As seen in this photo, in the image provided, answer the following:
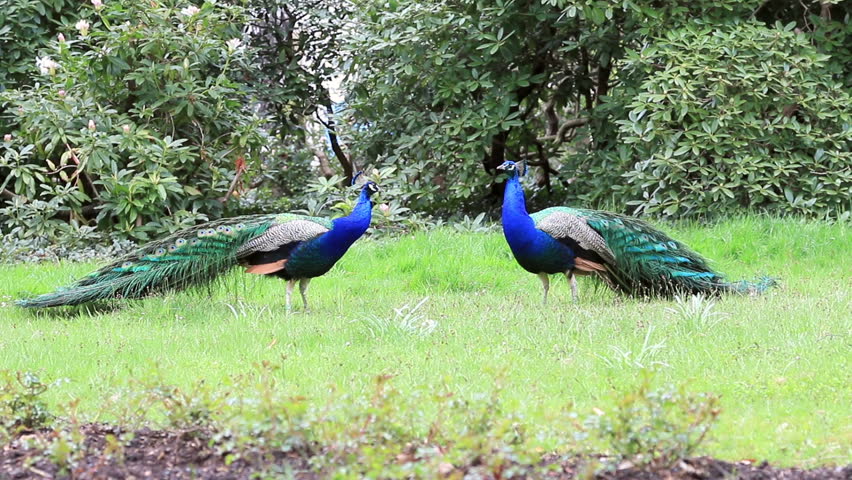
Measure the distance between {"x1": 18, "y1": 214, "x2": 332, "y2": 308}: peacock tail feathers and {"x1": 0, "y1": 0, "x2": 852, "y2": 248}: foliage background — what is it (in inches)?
110

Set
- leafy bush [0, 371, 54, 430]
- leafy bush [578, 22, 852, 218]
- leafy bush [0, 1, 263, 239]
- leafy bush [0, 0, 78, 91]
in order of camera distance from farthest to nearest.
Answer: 1. leafy bush [0, 0, 78, 91]
2. leafy bush [0, 1, 263, 239]
3. leafy bush [578, 22, 852, 218]
4. leafy bush [0, 371, 54, 430]

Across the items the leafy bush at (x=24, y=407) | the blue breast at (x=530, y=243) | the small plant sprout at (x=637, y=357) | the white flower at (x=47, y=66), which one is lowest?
the small plant sprout at (x=637, y=357)

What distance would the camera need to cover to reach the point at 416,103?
12156 mm

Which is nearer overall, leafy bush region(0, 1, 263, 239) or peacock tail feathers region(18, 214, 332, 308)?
peacock tail feathers region(18, 214, 332, 308)

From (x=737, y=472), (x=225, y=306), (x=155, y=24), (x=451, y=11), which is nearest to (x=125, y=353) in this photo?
(x=225, y=306)

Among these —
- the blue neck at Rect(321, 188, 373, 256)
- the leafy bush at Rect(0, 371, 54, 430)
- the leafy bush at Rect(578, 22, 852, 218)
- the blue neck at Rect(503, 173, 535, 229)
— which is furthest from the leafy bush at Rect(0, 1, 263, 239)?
the leafy bush at Rect(0, 371, 54, 430)

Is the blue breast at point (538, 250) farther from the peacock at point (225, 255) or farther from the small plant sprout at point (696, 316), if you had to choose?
the small plant sprout at point (696, 316)

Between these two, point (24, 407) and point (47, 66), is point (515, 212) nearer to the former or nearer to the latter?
point (24, 407)

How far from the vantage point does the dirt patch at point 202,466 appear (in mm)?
3541

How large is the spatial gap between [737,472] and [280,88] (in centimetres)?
1038

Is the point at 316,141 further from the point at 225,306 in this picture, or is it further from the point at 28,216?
the point at 225,306

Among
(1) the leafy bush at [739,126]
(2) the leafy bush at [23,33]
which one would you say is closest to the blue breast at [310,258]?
(1) the leafy bush at [739,126]

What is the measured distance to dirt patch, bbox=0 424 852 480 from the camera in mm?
3541

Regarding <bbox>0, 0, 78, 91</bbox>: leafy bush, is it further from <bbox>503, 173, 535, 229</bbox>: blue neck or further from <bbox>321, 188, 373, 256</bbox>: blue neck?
<bbox>503, 173, 535, 229</bbox>: blue neck
